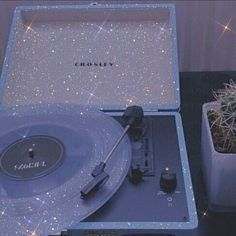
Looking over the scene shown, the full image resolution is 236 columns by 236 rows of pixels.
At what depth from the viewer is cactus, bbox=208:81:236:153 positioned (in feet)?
2.81

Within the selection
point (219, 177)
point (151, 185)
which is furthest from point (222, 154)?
point (151, 185)

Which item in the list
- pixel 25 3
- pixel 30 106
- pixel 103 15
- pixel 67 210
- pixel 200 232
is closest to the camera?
pixel 67 210

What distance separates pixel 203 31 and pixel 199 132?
1.67 ft

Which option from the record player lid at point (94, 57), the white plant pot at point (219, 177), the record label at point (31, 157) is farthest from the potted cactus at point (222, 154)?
the record label at point (31, 157)

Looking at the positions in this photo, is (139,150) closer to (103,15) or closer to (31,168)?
(31,168)

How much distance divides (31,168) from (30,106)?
199 mm

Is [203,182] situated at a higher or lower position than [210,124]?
lower

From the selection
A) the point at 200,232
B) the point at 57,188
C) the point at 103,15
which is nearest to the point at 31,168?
the point at 57,188

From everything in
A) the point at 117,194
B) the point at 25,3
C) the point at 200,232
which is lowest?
the point at 200,232

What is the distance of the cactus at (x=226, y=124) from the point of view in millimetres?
856

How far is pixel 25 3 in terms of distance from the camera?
149 cm

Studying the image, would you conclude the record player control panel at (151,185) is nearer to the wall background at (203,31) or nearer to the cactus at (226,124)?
the cactus at (226,124)

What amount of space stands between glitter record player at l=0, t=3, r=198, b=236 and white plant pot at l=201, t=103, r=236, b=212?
6cm

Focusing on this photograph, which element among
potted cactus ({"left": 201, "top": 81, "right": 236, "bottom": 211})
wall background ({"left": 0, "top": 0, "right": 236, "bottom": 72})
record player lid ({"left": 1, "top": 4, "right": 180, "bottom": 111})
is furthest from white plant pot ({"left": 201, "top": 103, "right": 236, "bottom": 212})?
wall background ({"left": 0, "top": 0, "right": 236, "bottom": 72})
